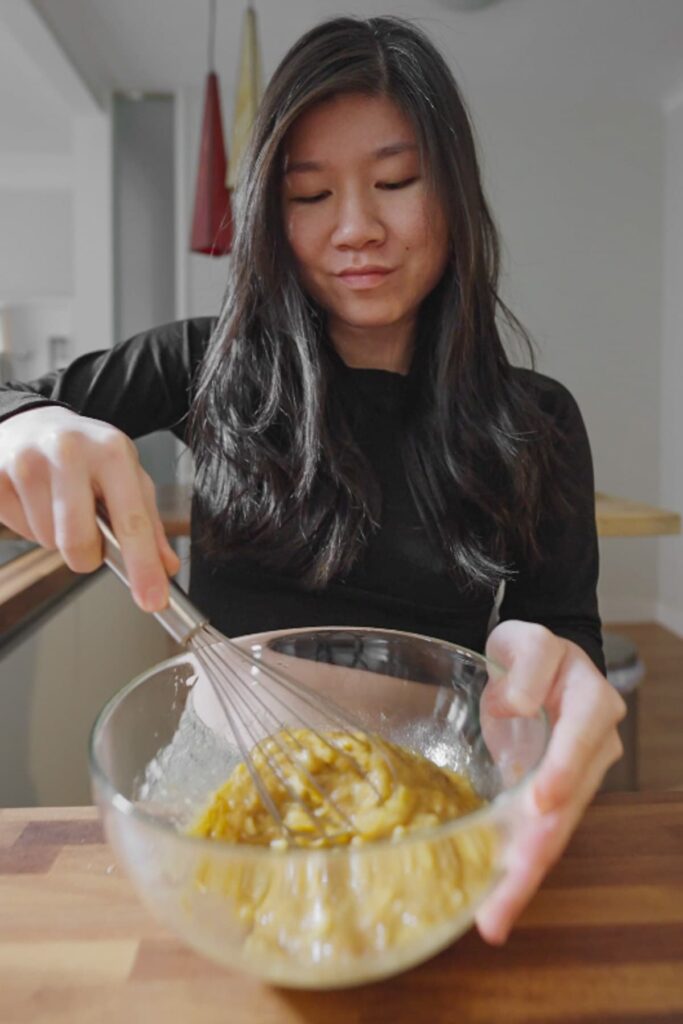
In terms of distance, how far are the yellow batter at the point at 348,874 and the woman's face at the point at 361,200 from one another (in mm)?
506

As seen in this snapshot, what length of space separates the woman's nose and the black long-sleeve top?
17 centimetres

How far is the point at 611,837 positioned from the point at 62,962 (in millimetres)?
293

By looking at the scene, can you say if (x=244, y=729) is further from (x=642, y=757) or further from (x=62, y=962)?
(x=642, y=757)

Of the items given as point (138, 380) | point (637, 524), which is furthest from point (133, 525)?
point (637, 524)

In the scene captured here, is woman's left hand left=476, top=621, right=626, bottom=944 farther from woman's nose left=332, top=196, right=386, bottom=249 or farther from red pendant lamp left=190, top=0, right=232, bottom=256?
red pendant lamp left=190, top=0, right=232, bottom=256

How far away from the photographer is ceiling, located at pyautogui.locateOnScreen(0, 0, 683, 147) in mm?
2254

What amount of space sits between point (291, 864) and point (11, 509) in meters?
0.28

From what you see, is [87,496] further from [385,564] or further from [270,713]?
[385,564]

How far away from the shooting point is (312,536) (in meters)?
0.77

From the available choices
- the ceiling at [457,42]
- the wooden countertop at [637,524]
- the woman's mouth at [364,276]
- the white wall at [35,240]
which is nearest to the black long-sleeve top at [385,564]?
the woman's mouth at [364,276]

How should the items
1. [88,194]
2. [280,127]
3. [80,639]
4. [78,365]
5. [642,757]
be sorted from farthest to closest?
[88,194] → [642,757] → [80,639] → [78,365] → [280,127]

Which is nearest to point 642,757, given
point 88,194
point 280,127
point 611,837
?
point 611,837

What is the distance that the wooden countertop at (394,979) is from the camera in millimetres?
307

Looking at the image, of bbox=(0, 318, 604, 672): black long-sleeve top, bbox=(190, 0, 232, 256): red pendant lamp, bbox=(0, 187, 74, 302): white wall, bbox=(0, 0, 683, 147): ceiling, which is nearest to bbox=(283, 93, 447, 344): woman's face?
bbox=(0, 318, 604, 672): black long-sleeve top
